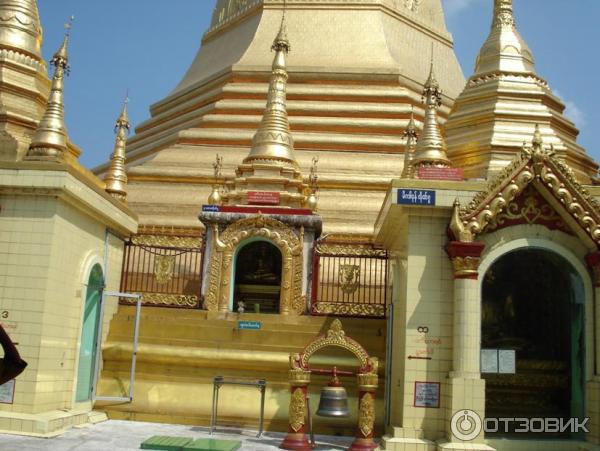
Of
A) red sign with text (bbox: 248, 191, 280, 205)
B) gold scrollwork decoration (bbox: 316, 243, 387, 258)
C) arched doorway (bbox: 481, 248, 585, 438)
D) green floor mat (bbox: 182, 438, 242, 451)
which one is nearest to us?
green floor mat (bbox: 182, 438, 242, 451)

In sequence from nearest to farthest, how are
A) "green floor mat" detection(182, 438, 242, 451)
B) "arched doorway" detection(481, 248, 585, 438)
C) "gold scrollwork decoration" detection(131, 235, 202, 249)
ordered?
"green floor mat" detection(182, 438, 242, 451)
"arched doorway" detection(481, 248, 585, 438)
"gold scrollwork decoration" detection(131, 235, 202, 249)

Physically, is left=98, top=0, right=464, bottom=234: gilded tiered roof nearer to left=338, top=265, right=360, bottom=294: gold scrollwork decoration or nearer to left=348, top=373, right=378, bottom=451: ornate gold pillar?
left=338, top=265, right=360, bottom=294: gold scrollwork decoration

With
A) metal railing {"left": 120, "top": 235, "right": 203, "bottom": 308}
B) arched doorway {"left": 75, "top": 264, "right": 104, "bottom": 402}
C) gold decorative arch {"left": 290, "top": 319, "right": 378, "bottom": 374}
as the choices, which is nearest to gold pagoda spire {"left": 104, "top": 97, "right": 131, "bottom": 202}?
metal railing {"left": 120, "top": 235, "right": 203, "bottom": 308}

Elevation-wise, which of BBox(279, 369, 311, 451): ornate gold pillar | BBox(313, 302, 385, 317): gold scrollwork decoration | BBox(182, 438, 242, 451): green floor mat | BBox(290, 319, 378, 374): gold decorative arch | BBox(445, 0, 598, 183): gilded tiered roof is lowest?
BBox(182, 438, 242, 451): green floor mat

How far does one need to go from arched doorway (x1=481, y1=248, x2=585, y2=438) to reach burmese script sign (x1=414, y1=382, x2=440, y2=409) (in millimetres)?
906

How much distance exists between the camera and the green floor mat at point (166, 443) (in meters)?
10.9

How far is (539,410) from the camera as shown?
1286 cm

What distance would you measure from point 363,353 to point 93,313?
5.42 m

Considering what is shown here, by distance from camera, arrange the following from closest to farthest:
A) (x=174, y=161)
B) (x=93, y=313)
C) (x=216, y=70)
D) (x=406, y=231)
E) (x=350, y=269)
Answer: (x=406, y=231)
(x=93, y=313)
(x=350, y=269)
(x=174, y=161)
(x=216, y=70)

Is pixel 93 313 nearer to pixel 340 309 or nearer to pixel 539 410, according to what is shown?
pixel 340 309

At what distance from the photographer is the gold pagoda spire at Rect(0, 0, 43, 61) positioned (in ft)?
58.1

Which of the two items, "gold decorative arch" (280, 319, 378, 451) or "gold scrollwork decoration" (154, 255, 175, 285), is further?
"gold scrollwork decoration" (154, 255, 175, 285)

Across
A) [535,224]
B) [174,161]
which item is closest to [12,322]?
[535,224]

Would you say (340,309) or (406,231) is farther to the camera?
(340,309)
